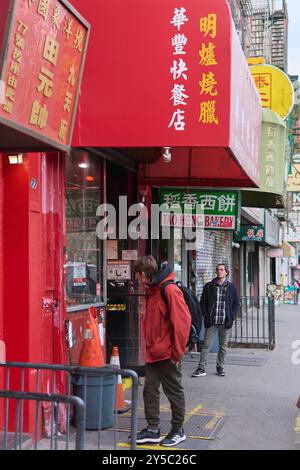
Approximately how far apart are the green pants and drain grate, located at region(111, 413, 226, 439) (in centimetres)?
44

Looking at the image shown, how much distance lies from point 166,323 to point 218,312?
12.9 ft

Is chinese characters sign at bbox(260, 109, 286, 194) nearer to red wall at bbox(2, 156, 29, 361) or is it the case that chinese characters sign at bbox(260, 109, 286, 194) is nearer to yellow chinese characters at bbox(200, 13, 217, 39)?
yellow chinese characters at bbox(200, 13, 217, 39)

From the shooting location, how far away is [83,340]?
729cm

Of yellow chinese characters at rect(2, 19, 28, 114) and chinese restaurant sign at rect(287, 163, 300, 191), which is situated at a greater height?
chinese restaurant sign at rect(287, 163, 300, 191)

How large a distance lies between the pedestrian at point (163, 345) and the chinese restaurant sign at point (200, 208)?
468cm

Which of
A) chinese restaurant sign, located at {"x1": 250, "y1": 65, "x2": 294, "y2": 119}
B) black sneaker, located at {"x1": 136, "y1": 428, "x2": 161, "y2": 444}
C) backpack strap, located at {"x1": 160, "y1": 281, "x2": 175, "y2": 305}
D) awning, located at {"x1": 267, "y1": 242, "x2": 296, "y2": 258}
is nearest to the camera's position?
backpack strap, located at {"x1": 160, "y1": 281, "x2": 175, "y2": 305}

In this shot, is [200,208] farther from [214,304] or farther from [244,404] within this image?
[244,404]

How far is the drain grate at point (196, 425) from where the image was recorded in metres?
6.67

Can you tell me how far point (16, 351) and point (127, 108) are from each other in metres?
2.85

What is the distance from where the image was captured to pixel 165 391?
20.7 ft

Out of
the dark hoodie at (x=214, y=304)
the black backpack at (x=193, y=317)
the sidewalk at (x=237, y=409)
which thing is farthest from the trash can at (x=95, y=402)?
the dark hoodie at (x=214, y=304)

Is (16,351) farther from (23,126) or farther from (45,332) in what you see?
(23,126)

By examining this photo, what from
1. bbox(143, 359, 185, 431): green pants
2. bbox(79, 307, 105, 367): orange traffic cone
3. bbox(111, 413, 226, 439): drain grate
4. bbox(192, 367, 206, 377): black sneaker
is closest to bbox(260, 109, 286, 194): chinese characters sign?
bbox(192, 367, 206, 377): black sneaker

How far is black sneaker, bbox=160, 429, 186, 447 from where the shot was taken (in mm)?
6209
